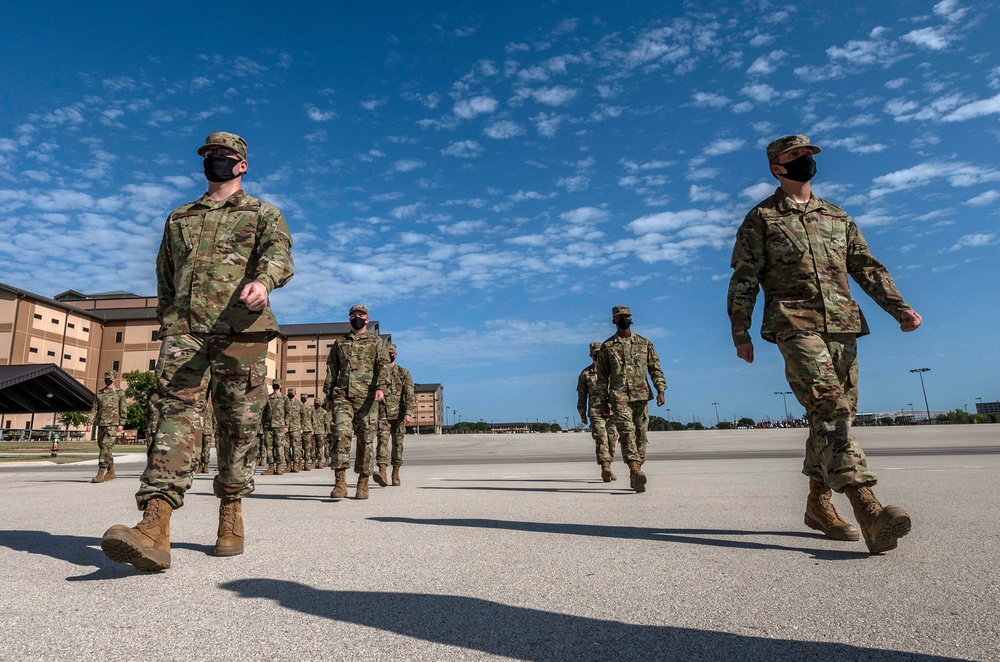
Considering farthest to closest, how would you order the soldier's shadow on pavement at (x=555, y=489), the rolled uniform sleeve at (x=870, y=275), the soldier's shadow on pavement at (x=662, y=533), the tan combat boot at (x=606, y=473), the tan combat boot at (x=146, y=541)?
the tan combat boot at (x=606, y=473) < the soldier's shadow on pavement at (x=555, y=489) < the rolled uniform sleeve at (x=870, y=275) < the soldier's shadow on pavement at (x=662, y=533) < the tan combat boot at (x=146, y=541)

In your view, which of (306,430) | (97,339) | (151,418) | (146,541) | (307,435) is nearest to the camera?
(146,541)

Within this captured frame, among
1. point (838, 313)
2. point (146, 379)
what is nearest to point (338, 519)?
point (838, 313)

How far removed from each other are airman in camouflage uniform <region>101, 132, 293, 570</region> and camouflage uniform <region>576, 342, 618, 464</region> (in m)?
6.36

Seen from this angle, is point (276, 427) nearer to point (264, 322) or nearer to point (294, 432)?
point (294, 432)

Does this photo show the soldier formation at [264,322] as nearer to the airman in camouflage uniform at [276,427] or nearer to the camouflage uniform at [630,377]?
the camouflage uniform at [630,377]

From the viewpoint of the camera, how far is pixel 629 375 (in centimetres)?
850

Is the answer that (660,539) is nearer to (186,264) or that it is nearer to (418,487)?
(186,264)

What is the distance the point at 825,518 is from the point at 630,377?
4.66 meters

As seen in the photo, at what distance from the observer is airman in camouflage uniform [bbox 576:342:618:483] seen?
9.68 meters

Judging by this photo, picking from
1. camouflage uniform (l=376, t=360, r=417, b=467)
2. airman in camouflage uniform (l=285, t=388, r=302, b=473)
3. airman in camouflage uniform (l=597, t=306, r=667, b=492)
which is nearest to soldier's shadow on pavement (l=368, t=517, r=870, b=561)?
airman in camouflage uniform (l=597, t=306, r=667, b=492)

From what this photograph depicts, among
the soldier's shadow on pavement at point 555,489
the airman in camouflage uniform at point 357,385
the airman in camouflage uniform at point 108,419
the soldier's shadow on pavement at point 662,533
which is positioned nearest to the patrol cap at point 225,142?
the soldier's shadow on pavement at point 662,533

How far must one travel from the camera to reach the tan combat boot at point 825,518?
12.4 ft

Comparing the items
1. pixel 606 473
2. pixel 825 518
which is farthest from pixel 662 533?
pixel 606 473

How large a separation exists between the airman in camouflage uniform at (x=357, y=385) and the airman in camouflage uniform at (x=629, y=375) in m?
3.07
